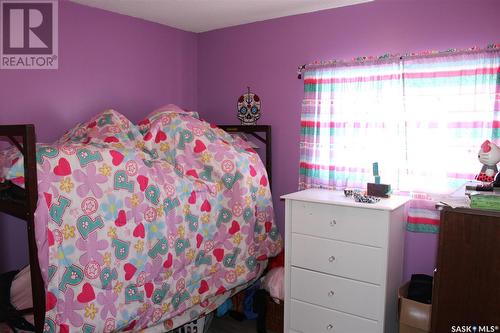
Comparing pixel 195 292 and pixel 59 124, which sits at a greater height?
pixel 59 124

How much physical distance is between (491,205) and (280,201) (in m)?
1.83

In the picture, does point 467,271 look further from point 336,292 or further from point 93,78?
point 93,78

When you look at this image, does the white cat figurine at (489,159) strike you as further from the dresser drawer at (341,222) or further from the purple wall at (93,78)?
the purple wall at (93,78)

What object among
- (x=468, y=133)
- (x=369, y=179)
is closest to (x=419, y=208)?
(x=369, y=179)

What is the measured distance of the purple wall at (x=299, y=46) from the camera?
2.45 m

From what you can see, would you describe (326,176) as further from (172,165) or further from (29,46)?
(29,46)

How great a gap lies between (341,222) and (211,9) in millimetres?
1766

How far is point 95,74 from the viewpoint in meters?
3.02

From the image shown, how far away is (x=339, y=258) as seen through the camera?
242cm

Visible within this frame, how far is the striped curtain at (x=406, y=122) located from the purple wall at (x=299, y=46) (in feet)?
0.37

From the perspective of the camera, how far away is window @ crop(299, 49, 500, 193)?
239 cm

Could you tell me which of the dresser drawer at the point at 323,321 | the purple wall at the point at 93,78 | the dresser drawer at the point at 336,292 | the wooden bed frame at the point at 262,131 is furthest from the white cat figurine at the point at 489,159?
the purple wall at the point at 93,78

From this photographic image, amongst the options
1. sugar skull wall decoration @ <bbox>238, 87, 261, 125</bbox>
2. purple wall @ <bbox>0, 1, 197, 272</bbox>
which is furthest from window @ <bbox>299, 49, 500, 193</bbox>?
purple wall @ <bbox>0, 1, 197, 272</bbox>

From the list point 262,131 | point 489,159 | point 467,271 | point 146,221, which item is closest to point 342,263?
point 467,271
